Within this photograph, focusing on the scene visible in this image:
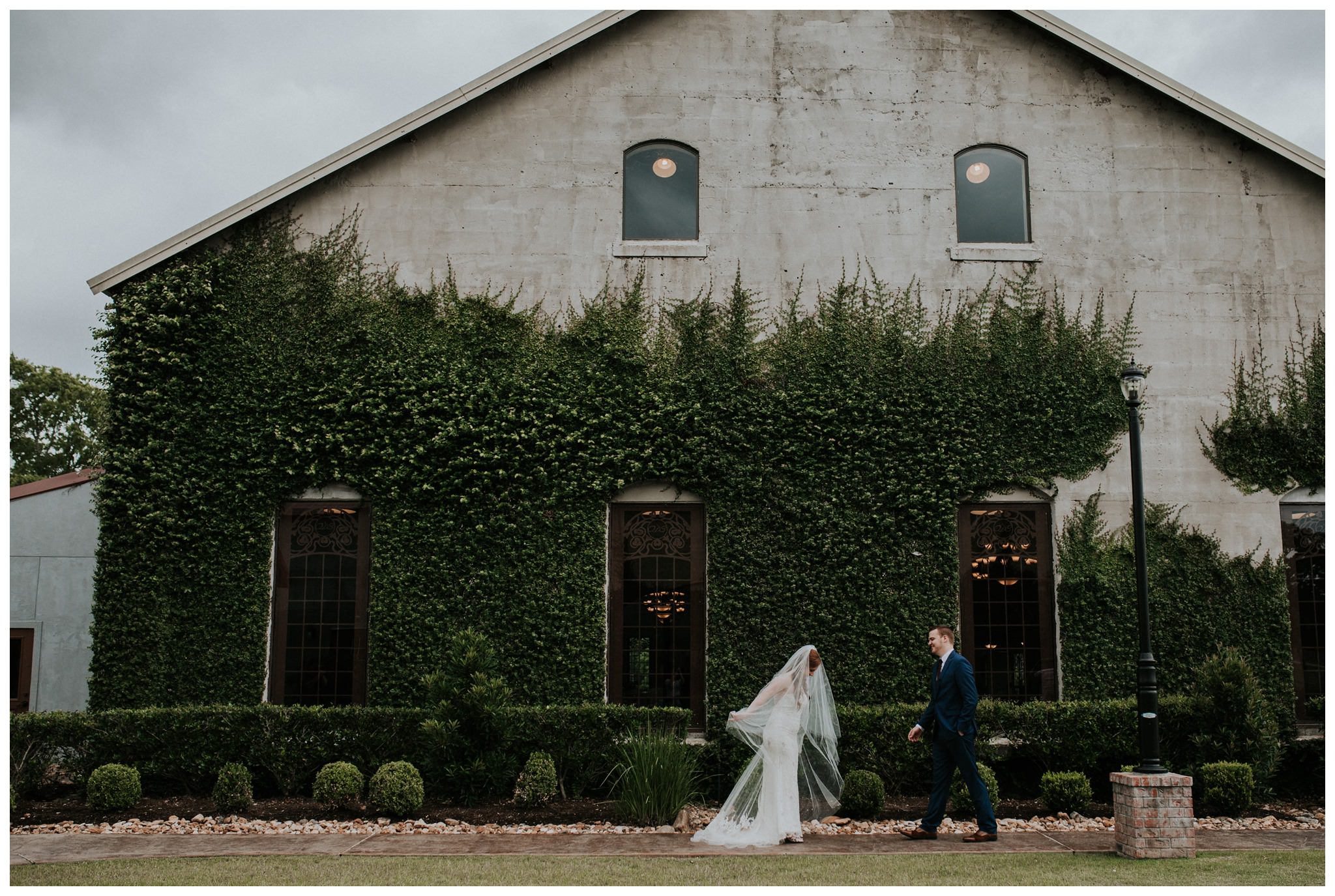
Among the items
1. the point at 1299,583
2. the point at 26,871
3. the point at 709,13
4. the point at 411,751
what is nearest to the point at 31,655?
the point at 411,751

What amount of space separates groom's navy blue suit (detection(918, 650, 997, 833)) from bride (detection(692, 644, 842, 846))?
1.01 meters

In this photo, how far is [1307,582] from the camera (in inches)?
527

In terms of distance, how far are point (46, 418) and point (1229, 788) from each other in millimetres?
45371

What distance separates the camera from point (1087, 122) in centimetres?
1385

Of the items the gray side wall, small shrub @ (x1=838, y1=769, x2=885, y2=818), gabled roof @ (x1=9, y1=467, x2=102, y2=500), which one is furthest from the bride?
gabled roof @ (x1=9, y1=467, x2=102, y2=500)

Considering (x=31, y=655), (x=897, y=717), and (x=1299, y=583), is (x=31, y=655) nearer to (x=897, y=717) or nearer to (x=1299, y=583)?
(x=897, y=717)

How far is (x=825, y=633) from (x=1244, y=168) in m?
8.59

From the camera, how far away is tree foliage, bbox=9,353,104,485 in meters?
41.7

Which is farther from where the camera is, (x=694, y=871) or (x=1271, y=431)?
(x=1271, y=431)

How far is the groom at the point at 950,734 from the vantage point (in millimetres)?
9461

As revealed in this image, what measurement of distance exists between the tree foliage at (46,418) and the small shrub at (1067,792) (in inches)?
1613

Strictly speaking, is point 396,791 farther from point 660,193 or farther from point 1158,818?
point 660,193

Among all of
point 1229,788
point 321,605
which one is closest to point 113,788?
point 321,605

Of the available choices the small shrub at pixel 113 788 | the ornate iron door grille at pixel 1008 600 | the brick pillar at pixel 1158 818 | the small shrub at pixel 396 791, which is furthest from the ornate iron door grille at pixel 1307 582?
the small shrub at pixel 113 788
